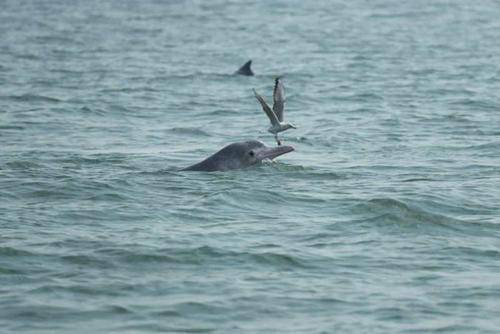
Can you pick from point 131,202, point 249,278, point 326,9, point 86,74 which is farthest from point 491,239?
point 326,9

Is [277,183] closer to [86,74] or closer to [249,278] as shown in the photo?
[249,278]

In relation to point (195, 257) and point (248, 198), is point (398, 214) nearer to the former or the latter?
point (248, 198)

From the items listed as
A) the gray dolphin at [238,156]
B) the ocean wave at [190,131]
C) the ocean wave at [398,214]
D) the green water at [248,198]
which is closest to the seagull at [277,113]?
the gray dolphin at [238,156]

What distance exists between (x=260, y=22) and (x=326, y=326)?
125 feet

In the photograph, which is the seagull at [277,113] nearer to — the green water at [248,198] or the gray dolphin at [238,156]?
the gray dolphin at [238,156]

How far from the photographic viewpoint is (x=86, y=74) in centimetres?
3269

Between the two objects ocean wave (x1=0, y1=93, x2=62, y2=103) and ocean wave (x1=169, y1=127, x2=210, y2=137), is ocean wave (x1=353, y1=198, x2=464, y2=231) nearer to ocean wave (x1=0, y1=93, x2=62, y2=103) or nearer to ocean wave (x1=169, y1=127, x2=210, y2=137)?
ocean wave (x1=169, y1=127, x2=210, y2=137)

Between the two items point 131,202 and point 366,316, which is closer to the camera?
point 366,316

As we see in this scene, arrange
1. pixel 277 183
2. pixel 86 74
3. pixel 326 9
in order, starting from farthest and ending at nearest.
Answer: pixel 326 9 → pixel 86 74 → pixel 277 183

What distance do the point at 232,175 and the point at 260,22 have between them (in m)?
31.3

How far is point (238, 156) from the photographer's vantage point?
18.2 metres

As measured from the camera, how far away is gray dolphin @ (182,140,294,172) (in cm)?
1816

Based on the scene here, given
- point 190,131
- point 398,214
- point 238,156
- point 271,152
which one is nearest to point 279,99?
point 271,152

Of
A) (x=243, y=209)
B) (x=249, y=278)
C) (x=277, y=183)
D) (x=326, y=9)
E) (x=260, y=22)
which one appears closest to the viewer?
(x=249, y=278)
